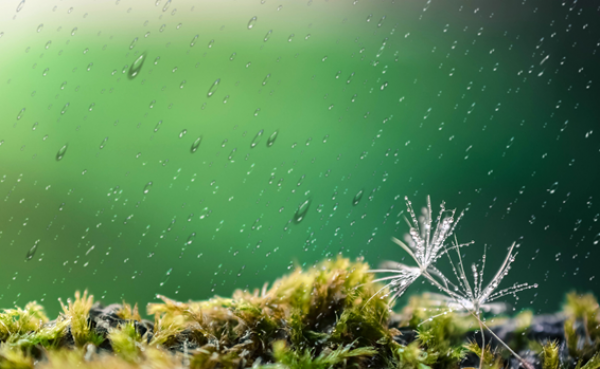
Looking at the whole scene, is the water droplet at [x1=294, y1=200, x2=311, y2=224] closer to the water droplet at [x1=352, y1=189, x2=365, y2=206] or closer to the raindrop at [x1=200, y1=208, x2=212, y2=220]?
the water droplet at [x1=352, y1=189, x2=365, y2=206]

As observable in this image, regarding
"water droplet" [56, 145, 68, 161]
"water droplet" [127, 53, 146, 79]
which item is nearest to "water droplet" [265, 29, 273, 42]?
"water droplet" [127, 53, 146, 79]

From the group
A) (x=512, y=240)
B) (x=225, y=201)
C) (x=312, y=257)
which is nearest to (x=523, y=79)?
(x=512, y=240)

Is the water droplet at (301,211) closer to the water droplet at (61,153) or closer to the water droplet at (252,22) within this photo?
the water droplet at (252,22)

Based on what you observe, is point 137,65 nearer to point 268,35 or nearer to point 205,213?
point 268,35

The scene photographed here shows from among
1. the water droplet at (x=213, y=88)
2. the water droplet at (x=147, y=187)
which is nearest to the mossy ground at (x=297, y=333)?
the water droplet at (x=147, y=187)

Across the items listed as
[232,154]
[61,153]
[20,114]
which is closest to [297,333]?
[232,154]

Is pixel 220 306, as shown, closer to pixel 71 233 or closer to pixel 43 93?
pixel 71 233

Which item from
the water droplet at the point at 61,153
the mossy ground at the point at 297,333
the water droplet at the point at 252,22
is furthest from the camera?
the water droplet at the point at 252,22
